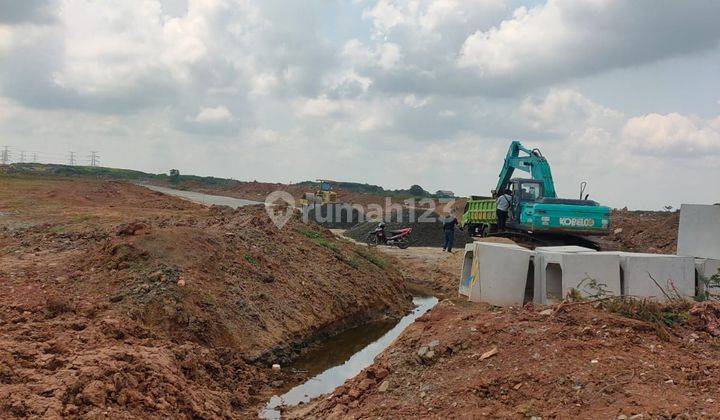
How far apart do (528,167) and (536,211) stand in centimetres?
379

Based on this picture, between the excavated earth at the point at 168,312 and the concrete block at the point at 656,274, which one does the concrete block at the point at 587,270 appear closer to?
the concrete block at the point at 656,274

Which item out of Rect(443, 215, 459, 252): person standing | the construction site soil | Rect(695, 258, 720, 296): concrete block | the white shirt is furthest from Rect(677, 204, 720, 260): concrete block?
Rect(443, 215, 459, 252): person standing

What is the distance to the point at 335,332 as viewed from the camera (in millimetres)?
11492

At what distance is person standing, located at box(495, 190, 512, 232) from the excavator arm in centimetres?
68

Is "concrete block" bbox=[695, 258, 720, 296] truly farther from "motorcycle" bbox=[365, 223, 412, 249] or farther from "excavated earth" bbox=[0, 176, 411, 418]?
"motorcycle" bbox=[365, 223, 412, 249]

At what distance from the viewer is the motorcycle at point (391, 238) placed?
24.9 metres

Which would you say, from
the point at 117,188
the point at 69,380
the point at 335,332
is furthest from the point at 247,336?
the point at 117,188

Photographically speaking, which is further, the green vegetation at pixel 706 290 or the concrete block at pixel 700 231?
the concrete block at pixel 700 231

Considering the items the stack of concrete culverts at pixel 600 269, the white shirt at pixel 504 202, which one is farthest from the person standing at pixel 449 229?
the stack of concrete culverts at pixel 600 269

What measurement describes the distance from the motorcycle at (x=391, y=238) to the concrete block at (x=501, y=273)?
15852mm

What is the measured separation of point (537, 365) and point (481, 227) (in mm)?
14347

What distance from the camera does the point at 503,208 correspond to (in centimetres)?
1695

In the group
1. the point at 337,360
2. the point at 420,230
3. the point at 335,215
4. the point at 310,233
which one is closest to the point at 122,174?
the point at 335,215

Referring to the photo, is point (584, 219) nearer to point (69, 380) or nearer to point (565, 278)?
point (565, 278)
